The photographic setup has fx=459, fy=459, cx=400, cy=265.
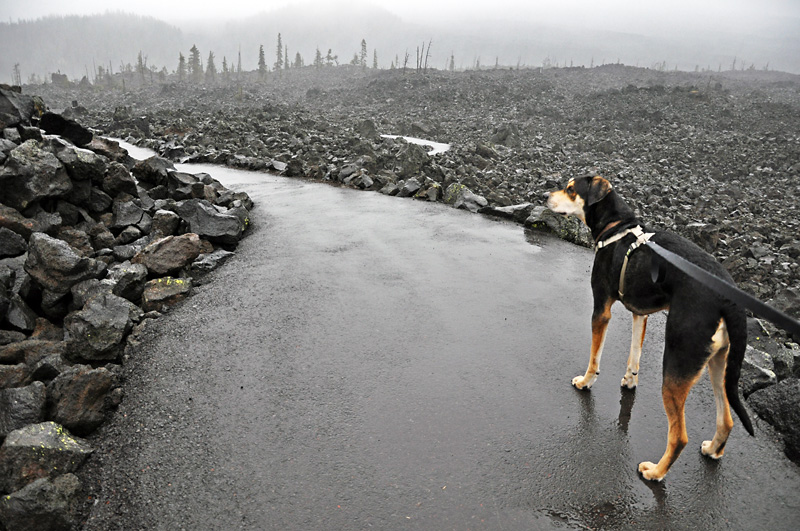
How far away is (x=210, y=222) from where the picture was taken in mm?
8367

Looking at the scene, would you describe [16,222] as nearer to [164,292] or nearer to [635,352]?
[164,292]

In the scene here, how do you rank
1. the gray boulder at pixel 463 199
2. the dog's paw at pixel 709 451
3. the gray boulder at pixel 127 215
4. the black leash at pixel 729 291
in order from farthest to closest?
1. the gray boulder at pixel 463 199
2. the gray boulder at pixel 127 215
3. the dog's paw at pixel 709 451
4. the black leash at pixel 729 291

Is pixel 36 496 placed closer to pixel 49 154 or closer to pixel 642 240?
pixel 642 240

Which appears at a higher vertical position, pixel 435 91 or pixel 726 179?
pixel 435 91

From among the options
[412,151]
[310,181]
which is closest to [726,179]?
[412,151]

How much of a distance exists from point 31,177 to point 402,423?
7.44 m

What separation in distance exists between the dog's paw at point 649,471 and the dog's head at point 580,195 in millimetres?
2236

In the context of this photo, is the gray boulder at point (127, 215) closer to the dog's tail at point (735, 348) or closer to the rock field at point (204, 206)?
the rock field at point (204, 206)

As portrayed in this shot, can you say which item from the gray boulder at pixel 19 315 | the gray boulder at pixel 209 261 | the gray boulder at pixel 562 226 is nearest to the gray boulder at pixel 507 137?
the gray boulder at pixel 562 226

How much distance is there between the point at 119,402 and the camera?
13.6 feet

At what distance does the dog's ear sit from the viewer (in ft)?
13.9

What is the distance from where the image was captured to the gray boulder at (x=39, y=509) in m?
2.90

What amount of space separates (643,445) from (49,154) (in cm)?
951

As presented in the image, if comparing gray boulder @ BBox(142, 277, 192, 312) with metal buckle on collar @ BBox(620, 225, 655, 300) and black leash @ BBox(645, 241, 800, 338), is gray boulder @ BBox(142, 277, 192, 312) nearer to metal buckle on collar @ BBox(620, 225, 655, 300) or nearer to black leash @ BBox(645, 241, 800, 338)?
metal buckle on collar @ BBox(620, 225, 655, 300)
